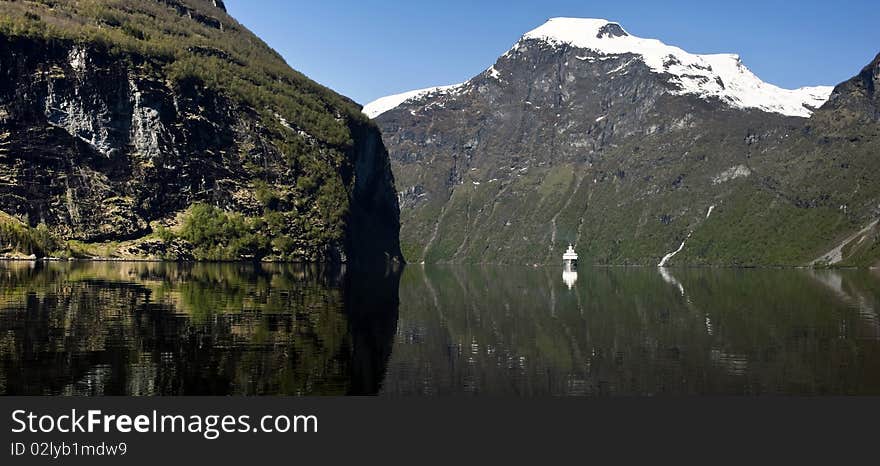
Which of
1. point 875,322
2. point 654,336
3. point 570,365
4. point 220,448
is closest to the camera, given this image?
point 220,448

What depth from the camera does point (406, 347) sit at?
68062mm

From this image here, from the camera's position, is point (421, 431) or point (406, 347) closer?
point (421, 431)

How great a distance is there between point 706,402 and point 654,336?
106 ft

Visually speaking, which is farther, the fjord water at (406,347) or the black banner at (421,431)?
the fjord water at (406,347)

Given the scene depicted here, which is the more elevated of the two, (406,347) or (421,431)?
(406,347)

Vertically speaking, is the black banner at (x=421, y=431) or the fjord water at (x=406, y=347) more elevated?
the fjord water at (x=406, y=347)

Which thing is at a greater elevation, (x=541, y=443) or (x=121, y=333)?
(x=121, y=333)

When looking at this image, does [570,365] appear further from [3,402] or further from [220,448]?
[3,402]

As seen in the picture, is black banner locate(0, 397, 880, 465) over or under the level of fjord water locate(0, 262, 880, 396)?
under

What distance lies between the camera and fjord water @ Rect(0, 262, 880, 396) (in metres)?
49.4

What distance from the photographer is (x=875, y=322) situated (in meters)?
90.4

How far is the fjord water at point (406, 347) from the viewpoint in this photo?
1944 inches

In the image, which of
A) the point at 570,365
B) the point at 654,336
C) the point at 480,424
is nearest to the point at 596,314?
the point at 654,336

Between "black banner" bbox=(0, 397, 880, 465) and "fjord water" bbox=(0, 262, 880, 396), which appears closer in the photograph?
"black banner" bbox=(0, 397, 880, 465)
